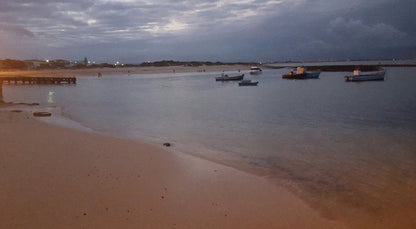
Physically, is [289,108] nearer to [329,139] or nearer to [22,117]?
[329,139]

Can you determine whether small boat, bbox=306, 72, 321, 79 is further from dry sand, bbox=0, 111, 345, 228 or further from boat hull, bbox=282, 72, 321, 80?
dry sand, bbox=0, 111, 345, 228

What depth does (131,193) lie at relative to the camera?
7.97 metres

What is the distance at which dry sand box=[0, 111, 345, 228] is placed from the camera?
22.1 ft

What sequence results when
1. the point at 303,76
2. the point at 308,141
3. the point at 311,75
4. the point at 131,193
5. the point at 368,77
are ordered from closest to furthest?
1. the point at 131,193
2. the point at 308,141
3. the point at 368,77
4. the point at 303,76
5. the point at 311,75

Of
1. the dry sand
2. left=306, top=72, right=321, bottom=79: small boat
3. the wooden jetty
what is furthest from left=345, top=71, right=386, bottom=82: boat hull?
the dry sand

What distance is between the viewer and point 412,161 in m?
12.6

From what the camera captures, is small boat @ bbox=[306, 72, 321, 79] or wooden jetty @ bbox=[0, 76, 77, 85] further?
small boat @ bbox=[306, 72, 321, 79]

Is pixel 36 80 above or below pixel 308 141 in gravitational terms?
above

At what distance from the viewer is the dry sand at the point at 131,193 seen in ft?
22.1

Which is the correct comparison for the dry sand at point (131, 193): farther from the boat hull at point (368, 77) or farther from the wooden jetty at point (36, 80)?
the boat hull at point (368, 77)

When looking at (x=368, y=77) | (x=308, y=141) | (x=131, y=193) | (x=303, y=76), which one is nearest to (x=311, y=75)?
(x=303, y=76)

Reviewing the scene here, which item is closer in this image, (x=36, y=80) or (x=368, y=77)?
(x=36, y=80)

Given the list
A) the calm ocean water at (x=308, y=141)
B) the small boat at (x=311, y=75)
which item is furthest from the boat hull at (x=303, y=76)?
the calm ocean water at (x=308, y=141)

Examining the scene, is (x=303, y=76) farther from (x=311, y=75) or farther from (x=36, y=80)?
(x=36, y=80)
